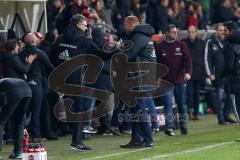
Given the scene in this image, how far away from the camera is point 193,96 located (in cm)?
2394

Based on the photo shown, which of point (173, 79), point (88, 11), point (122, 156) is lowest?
point (122, 156)

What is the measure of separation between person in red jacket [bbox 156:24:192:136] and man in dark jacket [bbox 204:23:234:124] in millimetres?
1793

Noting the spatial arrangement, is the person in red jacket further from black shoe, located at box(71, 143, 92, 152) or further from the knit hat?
black shoe, located at box(71, 143, 92, 152)

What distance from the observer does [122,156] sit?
52.8ft

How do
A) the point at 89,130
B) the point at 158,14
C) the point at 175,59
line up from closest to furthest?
the point at 89,130 → the point at 175,59 → the point at 158,14

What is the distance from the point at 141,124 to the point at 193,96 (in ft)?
21.5

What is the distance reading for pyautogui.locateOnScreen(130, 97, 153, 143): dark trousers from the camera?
57.3 feet

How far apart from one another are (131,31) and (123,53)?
129 cm

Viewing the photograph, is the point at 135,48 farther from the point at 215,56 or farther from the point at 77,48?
the point at 215,56

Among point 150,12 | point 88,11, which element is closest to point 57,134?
point 88,11

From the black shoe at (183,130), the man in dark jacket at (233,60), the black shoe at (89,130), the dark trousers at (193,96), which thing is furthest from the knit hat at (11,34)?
the dark trousers at (193,96)

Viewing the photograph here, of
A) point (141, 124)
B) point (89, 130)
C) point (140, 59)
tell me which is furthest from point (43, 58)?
point (89, 130)

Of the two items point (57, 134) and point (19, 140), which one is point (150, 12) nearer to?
point (57, 134)

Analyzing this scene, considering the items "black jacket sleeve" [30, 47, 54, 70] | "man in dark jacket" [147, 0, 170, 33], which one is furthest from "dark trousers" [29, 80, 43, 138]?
"man in dark jacket" [147, 0, 170, 33]
